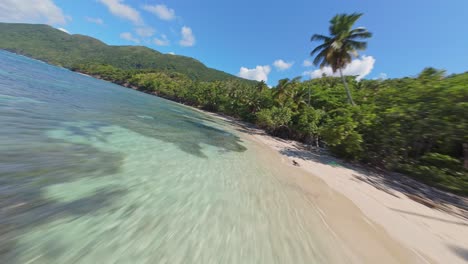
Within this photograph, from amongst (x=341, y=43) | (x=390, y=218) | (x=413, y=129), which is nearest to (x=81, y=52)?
(x=341, y=43)

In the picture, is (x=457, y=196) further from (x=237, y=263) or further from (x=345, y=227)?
(x=237, y=263)

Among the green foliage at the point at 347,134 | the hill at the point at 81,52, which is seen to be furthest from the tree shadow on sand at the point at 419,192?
the hill at the point at 81,52

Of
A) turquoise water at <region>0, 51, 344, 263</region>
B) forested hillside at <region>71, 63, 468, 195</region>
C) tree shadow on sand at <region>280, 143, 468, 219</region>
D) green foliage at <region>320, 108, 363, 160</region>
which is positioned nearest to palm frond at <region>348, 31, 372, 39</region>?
forested hillside at <region>71, 63, 468, 195</region>

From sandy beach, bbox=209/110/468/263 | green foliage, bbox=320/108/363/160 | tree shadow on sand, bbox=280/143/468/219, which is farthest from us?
green foliage, bbox=320/108/363/160

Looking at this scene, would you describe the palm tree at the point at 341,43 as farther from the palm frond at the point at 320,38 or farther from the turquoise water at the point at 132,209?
the turquoise water at the point at 132,209

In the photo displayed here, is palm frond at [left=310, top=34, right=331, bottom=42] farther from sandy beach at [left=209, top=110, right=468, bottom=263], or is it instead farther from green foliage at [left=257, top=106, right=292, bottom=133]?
sandy beach at [left=209, top=110, right=468, bottom=263]

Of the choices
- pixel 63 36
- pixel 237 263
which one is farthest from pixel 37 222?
pixel 63 36

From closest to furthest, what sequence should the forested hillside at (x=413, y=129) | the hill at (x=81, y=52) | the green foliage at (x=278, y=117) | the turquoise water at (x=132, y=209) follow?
the turquoise water at (x=132, y=209) → the forested hillside at (x=413, y=129) → the green foliage at (x=278, y=117) → the hill at (x=81, y=52)
